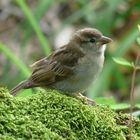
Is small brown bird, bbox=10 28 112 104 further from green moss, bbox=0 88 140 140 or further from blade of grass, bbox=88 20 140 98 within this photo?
blade of grass, bbox=88 20 140 98

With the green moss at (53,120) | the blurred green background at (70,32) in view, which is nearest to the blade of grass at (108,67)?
the blurred green background at (70,32)

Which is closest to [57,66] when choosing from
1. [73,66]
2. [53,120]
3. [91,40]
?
[73,66]

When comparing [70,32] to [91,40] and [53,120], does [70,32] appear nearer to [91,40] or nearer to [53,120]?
[91,40]

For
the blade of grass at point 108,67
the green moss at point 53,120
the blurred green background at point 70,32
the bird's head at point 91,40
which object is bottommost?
the green moss at point 53,120

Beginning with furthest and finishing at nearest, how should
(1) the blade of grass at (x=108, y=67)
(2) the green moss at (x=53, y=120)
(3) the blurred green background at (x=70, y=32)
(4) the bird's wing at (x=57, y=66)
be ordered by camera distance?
(3) the blurred green background at (x=70, y=32), (1) the blade of grass at (x=108, y=67), (4) the bird's wing at (x=57, y=66), (2) the green moss at (x=53, y=120)

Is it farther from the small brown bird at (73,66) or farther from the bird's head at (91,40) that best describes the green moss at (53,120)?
the bird's head at (91,40)

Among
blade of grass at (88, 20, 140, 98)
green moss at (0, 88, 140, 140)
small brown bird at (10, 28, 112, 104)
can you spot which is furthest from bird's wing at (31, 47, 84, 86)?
blade of grass at (88, 20, 140, 98)

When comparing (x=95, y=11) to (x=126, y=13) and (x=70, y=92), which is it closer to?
(x=126, y=13)
